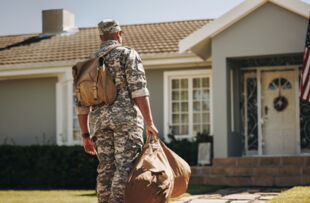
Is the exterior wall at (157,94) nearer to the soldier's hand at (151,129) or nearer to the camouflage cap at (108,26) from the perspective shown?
the camouflage cap at (108,26)

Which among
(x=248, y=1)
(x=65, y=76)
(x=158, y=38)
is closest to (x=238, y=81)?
(x=248, y=1)

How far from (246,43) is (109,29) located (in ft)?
28.9

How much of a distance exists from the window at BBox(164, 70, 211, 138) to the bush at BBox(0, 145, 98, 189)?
2.73 meters

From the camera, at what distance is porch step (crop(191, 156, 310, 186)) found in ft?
41.1

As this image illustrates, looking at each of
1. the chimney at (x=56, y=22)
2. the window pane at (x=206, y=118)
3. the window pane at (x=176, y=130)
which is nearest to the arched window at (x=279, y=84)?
the window pane at (x=206, y=118)

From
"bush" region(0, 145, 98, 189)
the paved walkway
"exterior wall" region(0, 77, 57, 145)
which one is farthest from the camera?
"exterior wall" region(0, 77, 57, 145)

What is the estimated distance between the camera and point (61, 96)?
702 inches

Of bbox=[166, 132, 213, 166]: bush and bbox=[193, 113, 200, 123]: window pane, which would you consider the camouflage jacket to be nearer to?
bbox=[166, 132, 213, 166]: bush

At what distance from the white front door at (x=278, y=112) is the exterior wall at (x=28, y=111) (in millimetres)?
6142

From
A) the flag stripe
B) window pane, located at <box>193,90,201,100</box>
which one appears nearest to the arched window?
window pane, located at <box>193,90,201,100</box>

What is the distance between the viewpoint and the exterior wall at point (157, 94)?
1680cm

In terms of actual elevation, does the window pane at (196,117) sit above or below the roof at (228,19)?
below

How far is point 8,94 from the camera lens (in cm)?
1862

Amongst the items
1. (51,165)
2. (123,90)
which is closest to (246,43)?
(51,165)
